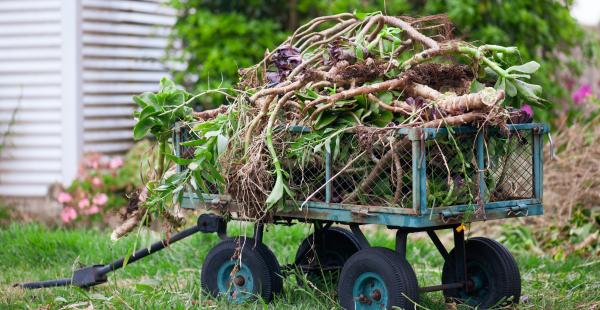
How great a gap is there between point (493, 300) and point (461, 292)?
0.20 metres

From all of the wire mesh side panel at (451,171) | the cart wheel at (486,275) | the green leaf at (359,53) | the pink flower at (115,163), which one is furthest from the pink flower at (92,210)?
the wire mesh side panel at (451,171)

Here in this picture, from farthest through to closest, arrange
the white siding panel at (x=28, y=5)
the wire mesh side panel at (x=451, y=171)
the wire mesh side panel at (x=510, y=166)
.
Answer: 1. the white siding panel at (x=28, y=5)
2. the wire mesh side panel at (x=510, y=166)
3. the wire mesh side panel at (x=451, y=171)

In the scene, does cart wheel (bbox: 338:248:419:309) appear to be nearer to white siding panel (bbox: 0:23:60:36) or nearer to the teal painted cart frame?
the teal painted cart frame

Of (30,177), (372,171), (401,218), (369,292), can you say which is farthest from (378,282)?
(30,177)

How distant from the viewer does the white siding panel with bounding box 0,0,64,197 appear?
8617 mm

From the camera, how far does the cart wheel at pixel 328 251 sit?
5.12 meters

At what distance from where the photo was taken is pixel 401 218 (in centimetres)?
404

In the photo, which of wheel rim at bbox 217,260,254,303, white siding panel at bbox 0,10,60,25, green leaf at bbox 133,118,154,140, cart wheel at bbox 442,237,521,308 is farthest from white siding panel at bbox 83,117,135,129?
cart wheel at bbox 442,237,521,308

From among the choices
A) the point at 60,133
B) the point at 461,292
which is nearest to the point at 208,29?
the point at 60,133

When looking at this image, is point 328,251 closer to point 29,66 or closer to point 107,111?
point 107,111

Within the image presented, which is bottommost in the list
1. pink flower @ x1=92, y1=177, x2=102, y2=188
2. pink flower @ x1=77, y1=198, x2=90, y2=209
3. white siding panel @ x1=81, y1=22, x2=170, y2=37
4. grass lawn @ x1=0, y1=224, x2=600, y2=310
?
grass lawn @ x1=0, y1=224, x2=600, y2=310

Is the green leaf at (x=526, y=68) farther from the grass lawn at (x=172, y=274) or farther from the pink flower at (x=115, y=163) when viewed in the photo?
the pink flower at (x=115, y=163)

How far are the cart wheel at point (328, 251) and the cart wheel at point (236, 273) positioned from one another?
1.28 feet

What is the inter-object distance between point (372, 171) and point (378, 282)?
20.9 inches
